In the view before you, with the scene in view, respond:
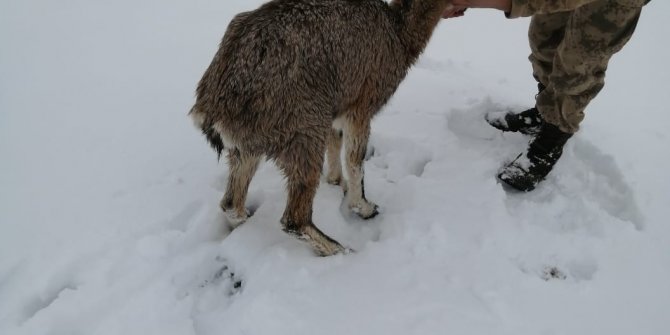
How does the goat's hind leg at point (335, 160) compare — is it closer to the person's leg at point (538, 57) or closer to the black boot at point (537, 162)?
the black boot at point (537, 162)

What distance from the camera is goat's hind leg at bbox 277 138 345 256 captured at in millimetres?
3012

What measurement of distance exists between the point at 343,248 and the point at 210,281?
3.10ft

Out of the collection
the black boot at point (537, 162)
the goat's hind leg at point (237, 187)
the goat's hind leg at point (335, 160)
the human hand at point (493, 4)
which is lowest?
the black boot at point (537, 162)

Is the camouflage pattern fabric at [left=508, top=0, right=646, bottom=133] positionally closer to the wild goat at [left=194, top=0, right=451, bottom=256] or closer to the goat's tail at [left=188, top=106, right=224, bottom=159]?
the wild goat at [left=194, top=0, right=451, bottom=256]

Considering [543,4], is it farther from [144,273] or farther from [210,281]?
[144,273]

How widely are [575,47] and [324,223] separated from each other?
91.7 inches

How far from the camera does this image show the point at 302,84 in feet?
9.33

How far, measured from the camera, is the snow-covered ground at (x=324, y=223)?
9.44 feet

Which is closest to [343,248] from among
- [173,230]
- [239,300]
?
[239,300]

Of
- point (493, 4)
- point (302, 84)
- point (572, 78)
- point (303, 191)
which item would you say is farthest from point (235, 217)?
point (572, 78)

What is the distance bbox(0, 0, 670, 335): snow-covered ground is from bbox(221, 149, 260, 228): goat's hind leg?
0.11 m

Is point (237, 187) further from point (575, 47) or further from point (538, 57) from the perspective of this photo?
point (538, 57)

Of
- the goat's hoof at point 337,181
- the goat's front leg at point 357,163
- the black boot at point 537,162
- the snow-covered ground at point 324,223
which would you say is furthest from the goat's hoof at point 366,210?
the black boot at point 537,162

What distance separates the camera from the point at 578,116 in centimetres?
374
